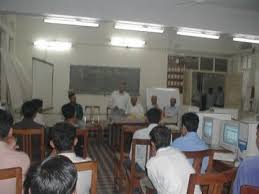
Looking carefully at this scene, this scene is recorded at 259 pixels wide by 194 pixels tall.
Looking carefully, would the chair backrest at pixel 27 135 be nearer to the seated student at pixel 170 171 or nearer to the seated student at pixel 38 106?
the seated student at pixel 38 106

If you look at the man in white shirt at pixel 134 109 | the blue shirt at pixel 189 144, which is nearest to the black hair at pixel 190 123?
the blue shirt at pixel 189 144

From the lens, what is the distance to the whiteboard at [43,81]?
647 cm

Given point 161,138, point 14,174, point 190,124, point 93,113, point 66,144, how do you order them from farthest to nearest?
point 93,113 → point 190,124 → point 161,138 → point 66,144 → point 14,174

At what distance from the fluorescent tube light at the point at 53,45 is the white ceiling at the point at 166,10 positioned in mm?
3836

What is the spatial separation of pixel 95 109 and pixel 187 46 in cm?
299

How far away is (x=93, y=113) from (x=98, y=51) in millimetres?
1570

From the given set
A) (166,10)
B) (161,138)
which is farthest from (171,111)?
(161,138)

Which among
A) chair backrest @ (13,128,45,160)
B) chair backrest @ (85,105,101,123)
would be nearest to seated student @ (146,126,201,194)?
chair backrest @ (13,128,45,160)

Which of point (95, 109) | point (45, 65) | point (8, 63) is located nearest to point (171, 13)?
point (8, 63)

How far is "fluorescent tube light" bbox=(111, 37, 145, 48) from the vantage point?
8.40 metres

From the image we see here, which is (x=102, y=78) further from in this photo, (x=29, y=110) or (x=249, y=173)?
(x=249, y=173)

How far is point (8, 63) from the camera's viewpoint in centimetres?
527

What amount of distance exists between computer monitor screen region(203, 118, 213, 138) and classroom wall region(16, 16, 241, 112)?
4.59 meters

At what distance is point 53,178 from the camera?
108 centimetres
